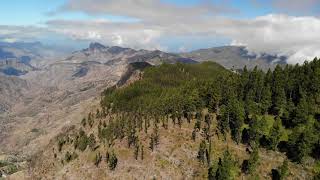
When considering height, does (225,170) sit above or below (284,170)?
below

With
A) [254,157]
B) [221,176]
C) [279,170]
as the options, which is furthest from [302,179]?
[221,176]

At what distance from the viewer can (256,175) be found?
199 meters

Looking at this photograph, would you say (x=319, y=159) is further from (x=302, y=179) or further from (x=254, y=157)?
(x=254, y=157)

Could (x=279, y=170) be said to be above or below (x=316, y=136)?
below

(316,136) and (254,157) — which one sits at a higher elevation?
(316,136)

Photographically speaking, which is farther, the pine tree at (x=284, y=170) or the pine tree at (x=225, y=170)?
the pine tree at (x=225, y=170)

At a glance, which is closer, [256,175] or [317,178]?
[317,178]

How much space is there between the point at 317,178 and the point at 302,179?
A: 17.4m

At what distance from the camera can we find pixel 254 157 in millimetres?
199750

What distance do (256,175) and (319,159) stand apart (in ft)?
107

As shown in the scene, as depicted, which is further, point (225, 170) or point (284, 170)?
point (225, 170)

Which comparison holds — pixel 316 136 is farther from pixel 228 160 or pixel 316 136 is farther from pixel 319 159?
pixel 228 160

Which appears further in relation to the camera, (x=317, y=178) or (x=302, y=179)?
(x=302, y=179)

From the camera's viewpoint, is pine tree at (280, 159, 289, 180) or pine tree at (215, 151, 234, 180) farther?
pine tree at (215, 151, 234, 180)
